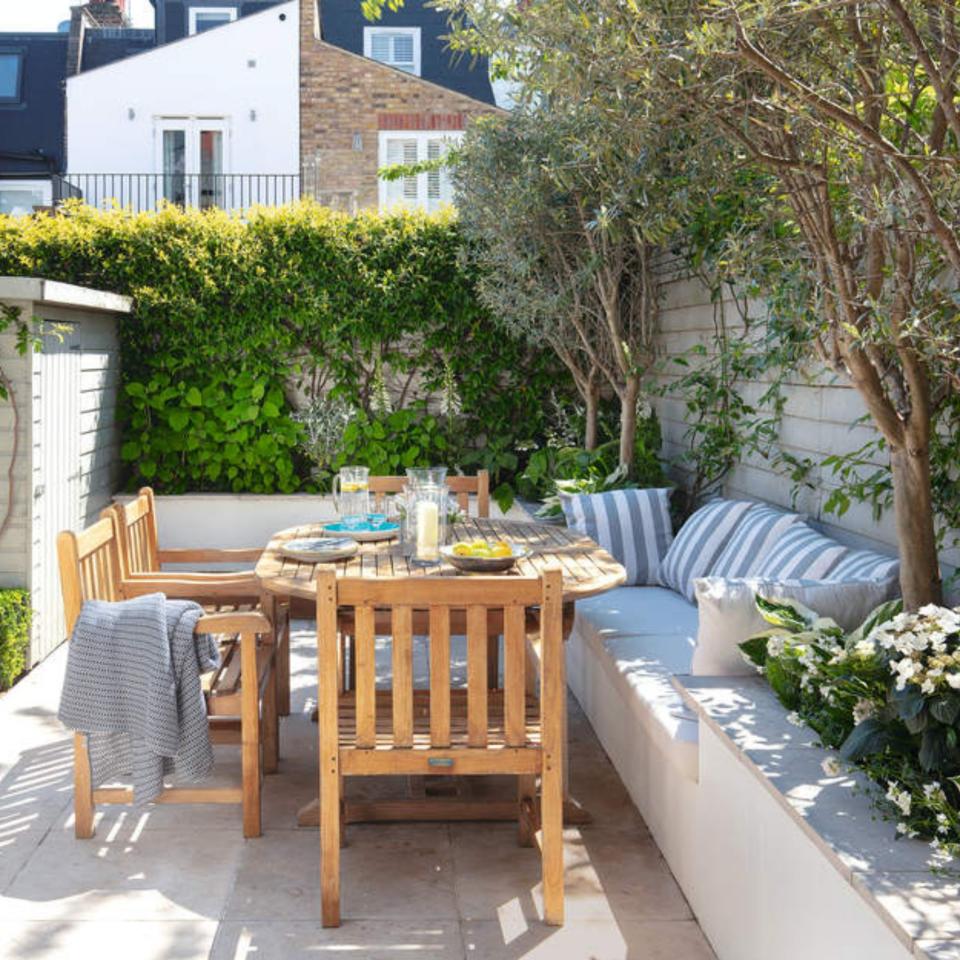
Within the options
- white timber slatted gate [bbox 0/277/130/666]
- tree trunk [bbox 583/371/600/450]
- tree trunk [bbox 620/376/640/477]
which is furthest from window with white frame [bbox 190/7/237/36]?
tree trunk [bbox 620/376/640/477]

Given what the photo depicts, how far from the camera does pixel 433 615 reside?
3.04 meters

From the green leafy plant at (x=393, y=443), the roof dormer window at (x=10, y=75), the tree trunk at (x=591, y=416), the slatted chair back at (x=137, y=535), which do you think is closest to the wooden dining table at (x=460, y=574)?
the slatted chair back at (x=137, y=535)

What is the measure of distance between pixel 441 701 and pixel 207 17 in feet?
59.2

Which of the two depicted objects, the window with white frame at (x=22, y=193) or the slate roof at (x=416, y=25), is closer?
the window with white frame at (x=22, y=193)

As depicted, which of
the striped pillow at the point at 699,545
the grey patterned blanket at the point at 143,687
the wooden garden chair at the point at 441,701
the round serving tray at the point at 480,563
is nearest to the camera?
the wooden garden chair at the point at 441,701

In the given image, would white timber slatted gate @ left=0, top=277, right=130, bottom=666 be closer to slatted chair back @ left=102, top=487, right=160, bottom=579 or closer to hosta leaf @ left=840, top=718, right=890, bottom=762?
slatted chair back @ left=102, top=487, right=160, bottom=579

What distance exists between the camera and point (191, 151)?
15172 millimetres

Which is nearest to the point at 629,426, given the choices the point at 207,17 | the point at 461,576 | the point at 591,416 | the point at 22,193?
the point at 591,416

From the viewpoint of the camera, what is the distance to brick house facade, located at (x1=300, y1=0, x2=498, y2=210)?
15047mm

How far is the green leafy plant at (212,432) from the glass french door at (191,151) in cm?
791

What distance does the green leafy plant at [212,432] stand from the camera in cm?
763

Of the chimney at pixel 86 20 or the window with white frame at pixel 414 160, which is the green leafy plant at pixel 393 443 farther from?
the chimney at pixel 86 20

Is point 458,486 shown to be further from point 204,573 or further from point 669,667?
point 669,667

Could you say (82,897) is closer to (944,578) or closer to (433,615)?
(433,615)
